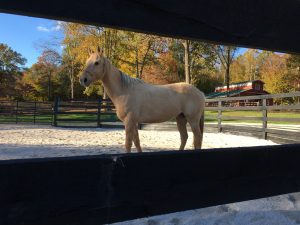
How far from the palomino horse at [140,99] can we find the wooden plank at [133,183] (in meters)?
3.34

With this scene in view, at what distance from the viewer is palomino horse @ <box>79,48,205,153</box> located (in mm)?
4660

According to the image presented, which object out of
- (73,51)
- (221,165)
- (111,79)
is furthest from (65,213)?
(73,51)

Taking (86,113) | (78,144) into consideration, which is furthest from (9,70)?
(78,144)

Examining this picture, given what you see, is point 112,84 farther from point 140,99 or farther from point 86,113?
point 86,113

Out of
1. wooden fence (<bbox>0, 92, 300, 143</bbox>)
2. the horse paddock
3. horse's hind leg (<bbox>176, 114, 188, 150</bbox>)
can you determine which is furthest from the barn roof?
wooden fence (<bbox>0, 92, 300, 143</bbox>)

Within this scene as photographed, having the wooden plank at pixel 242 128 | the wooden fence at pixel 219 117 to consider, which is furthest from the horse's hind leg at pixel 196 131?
the wooden plank at pixel 242 128

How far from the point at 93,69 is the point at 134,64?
2146cm

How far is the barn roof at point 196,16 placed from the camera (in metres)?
1.09

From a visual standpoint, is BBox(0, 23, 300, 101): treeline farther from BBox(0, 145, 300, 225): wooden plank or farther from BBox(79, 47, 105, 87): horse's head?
BBox(0, 145, 300, 225): wooden plank

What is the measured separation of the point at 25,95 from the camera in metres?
40.2

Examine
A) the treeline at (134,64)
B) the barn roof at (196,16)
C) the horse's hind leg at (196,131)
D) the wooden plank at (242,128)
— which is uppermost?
the treeline at (134,64)

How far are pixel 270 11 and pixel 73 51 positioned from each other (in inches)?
1002

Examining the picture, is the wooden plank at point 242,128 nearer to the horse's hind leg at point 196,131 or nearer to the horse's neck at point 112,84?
the horse's hind leg at point 196,131

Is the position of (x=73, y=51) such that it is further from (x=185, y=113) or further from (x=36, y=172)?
(x=36, y=172)
